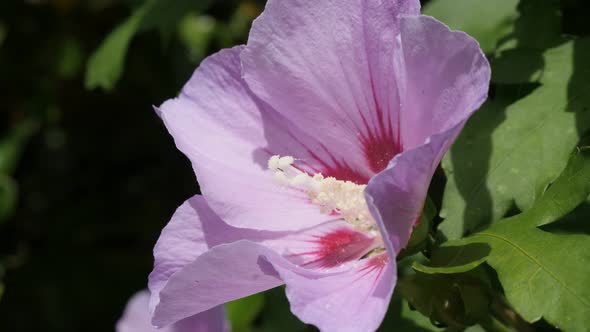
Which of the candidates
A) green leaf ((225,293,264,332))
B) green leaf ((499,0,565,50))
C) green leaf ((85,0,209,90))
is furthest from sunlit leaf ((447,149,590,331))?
green leaf ((225,293,264,332))

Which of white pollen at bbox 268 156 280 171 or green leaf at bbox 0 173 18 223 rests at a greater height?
white pollen at bbox 268 156 280 171

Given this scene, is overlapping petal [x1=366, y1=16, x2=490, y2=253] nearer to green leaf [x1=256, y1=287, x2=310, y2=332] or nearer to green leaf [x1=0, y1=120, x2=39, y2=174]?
green leaf [x1=256, y1=287, x2=310, y2=332]

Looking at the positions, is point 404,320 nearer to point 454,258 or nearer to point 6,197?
point 454,258

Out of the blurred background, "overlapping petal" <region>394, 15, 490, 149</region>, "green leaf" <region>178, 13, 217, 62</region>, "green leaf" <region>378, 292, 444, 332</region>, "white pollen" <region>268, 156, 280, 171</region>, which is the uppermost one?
"overlapping petal" <region>394, 15, 490, 149</region>

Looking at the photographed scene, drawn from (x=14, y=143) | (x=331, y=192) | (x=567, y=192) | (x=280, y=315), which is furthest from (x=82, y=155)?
(x=567, y=192)

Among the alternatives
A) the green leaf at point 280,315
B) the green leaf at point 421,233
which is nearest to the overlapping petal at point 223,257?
the green leaf at point 421,233

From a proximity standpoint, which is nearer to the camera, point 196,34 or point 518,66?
point 518,66

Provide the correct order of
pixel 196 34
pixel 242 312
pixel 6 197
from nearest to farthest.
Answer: pixel 242 312
pixel 6 197
pixel 196 34
